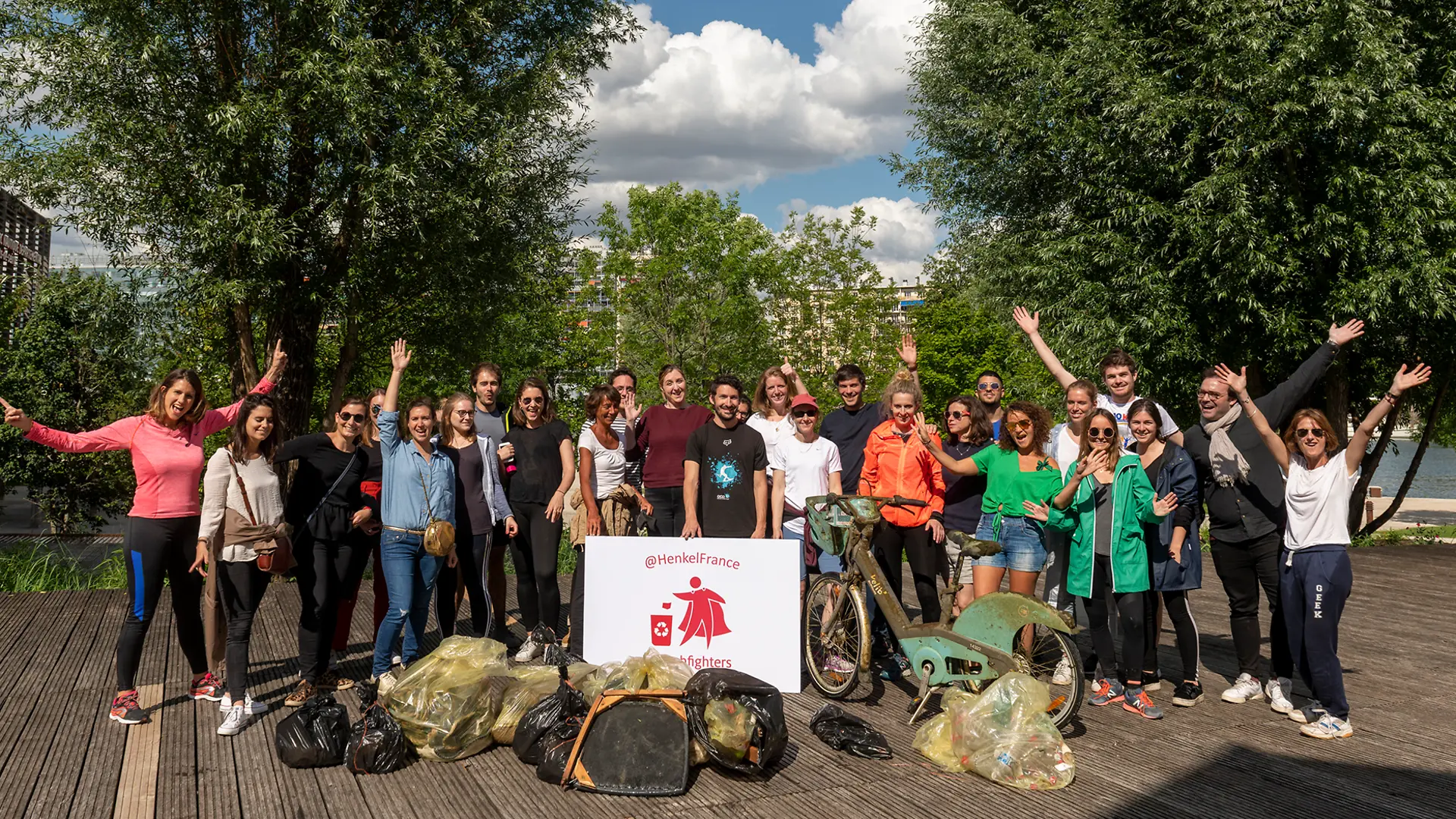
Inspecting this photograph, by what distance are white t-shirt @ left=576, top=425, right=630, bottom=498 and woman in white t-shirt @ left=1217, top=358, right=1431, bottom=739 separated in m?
4.03

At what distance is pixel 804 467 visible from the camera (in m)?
6.42

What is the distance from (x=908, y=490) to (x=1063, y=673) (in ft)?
4.55

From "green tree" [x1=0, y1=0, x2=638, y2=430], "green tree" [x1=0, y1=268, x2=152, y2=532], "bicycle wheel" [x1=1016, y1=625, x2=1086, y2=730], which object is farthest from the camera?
"green tree" [x1=0, y1=268, x2=152, y2=532]

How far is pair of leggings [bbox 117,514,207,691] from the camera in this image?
522 cm

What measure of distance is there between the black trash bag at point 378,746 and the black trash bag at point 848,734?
1.99 m

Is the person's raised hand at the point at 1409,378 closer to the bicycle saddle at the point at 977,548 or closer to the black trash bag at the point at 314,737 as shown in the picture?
the bicycle saddle at the point at 977,548

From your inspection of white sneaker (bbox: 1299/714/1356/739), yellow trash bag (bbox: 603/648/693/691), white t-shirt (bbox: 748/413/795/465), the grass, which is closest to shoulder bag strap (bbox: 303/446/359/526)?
yellow trash bag (bbox: 603/648/693/691)

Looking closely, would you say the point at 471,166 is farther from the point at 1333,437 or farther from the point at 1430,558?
the point at 1430,558

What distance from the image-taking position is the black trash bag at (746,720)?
4.46 m

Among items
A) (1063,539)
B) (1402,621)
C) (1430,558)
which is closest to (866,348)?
(1430,558)

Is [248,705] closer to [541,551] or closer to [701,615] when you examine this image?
[541,551]

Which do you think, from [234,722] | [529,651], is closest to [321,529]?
[234,722]

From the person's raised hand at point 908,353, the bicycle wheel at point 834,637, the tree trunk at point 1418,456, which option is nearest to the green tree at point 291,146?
the person's raised hand at point 908,353

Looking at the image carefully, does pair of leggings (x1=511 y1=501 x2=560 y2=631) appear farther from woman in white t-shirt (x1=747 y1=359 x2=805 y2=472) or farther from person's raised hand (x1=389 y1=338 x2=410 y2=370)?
woman in white t-shirt (x1=747 y1=359 x2=805 y2=472)
